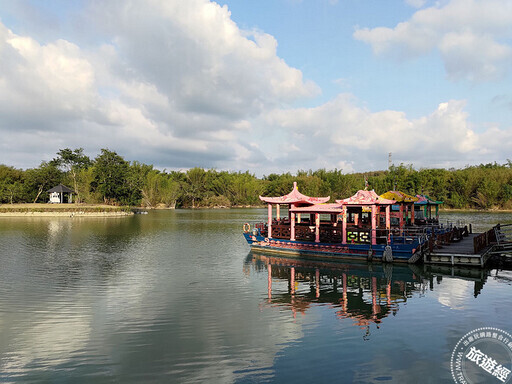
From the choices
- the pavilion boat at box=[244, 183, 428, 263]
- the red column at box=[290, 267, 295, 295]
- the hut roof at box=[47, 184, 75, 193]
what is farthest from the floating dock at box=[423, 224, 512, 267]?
the hut roof at box=[47, 184, 75, 193]

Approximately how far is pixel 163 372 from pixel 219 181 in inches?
3845

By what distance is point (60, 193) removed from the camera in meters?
71.7

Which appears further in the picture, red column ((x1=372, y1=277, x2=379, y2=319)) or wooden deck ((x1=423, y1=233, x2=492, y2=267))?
wooden deck ((x1=423, y1=233, x2=492, y2=267))

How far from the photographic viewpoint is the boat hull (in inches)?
765

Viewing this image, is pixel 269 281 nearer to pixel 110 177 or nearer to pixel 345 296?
pixel 345 296

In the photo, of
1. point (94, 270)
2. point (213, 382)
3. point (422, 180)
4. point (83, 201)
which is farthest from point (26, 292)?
point (422, 180)

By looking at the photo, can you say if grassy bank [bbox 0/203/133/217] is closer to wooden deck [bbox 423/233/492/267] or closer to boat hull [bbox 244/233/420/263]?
boat hull [bbox 244/233/420/263]

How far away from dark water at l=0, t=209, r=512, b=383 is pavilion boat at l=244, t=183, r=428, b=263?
1.18 metres

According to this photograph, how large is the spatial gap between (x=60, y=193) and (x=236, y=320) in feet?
242

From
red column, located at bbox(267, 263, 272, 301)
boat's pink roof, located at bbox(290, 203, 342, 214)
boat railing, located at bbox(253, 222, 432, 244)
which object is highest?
boat's pink roof, located at bbox(290, 203, 342, 214)

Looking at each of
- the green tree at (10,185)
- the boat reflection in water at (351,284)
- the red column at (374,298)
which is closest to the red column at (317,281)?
the boat reflection in water at (351,284)

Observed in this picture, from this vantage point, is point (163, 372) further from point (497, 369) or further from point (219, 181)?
point (219, 181)

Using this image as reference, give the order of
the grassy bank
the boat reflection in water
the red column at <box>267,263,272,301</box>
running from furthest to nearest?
the grassy bank < the red column at <box>267,263,272,301</box> < the boat reflection in water

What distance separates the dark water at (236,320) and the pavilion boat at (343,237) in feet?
3.88
